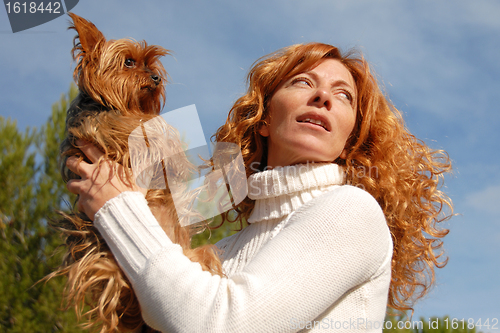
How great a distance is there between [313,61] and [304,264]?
62.3 inches

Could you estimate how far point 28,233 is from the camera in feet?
46.1

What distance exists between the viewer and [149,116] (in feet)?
8.54

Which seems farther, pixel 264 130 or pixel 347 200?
pixel 264 130

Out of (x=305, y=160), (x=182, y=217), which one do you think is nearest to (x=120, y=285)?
(x=182, y=217)

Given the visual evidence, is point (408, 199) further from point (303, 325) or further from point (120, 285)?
point (120, 285)

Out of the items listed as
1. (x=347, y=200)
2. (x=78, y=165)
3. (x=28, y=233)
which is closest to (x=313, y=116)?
(x=347, y=200)

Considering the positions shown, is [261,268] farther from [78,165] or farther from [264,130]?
[264,130]

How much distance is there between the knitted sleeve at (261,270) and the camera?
1586 millimetres

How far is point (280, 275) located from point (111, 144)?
50.1 inches

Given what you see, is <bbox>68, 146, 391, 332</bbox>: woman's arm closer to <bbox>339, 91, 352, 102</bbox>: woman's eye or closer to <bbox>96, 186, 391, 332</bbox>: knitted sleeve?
<bbox>96, 186, 391, 332</bbox>: knitted sleeve

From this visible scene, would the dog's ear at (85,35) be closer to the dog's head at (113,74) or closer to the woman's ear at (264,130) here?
the dog's head at (113,74)

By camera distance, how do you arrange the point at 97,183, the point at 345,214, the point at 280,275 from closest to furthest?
the point at 280,275
the point at 345,214
the point at 97,183

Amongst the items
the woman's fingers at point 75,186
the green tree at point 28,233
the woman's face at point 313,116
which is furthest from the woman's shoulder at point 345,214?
the green tree at point 28,233

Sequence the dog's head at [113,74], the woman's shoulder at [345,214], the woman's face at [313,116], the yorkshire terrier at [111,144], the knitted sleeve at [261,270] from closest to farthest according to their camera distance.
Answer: the knitted sleeve at [261,270], the woman's shoulder at [345,214], the yorkshire terrier at [111,144], the woman's face at [313,116], the dog's head at [113,74]
